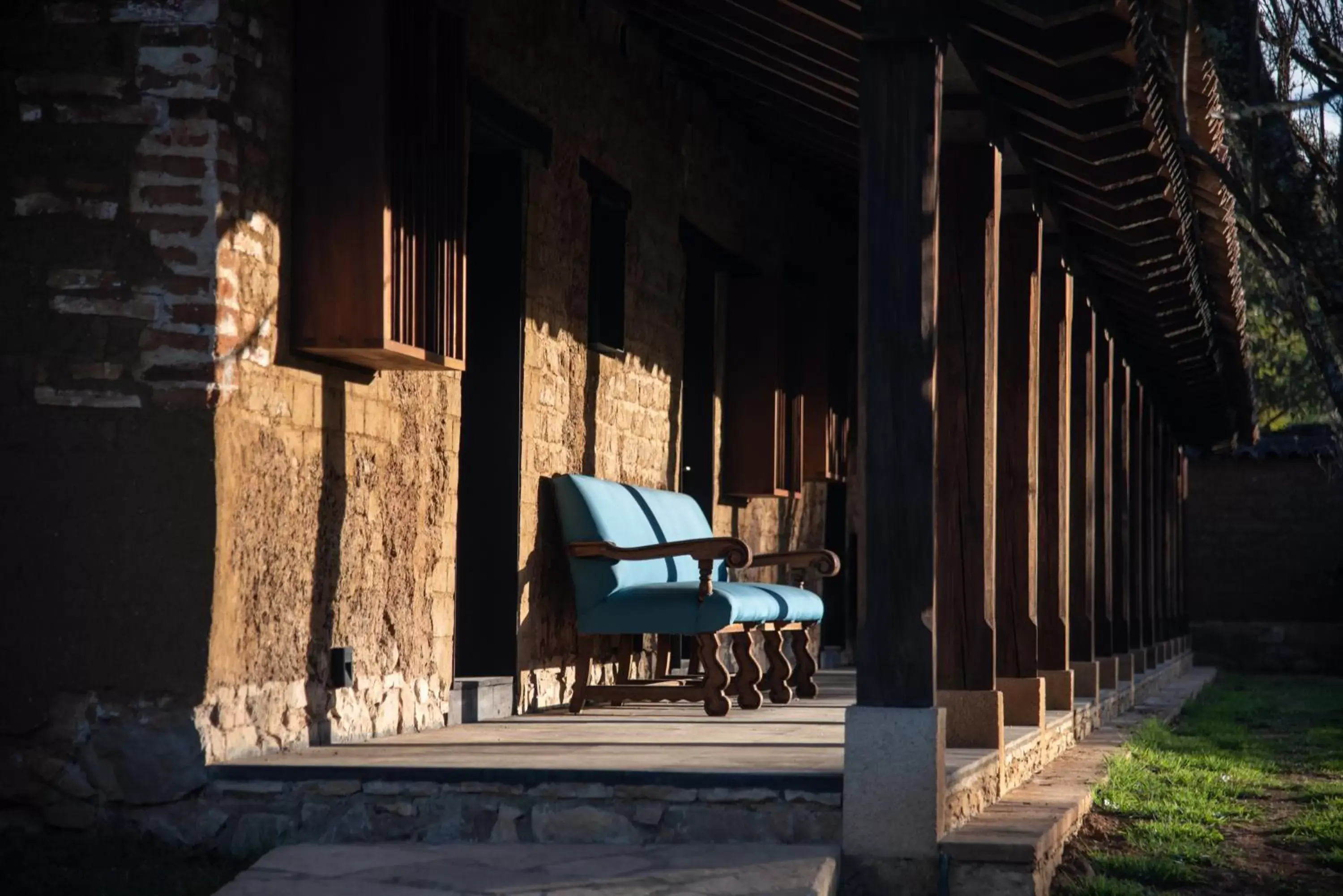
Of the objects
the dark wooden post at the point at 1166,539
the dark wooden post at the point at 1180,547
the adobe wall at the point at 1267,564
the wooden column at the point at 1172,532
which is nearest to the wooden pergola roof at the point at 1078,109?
the dark wooden post at the point at 1166,539

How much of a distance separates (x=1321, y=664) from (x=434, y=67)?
18.1 meters

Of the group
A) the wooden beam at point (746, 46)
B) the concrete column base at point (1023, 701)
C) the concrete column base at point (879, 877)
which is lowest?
the concrete column base at point (879, 877)

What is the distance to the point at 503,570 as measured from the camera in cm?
679

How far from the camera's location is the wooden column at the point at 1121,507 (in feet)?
41.0

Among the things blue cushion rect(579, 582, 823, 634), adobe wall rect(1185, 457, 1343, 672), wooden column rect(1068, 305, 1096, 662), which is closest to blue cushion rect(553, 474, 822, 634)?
blue cushion rect(579, 582, 823, 634)

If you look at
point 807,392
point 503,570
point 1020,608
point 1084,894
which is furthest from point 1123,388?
point 1084,894

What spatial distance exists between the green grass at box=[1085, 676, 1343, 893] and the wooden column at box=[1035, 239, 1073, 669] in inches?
25.5

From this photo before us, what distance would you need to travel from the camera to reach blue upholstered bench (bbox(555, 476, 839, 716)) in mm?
6531

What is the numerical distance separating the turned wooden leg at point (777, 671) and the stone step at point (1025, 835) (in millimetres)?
1204

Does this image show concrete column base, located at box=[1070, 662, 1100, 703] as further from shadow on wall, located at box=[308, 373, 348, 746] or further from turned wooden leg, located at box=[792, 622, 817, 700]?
shadow on wall, located at box=[308, 373, 348, 746]

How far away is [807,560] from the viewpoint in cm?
804

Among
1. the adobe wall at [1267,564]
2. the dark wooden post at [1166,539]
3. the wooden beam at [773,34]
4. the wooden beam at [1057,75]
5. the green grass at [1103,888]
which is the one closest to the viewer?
the green grass at [1103,888]

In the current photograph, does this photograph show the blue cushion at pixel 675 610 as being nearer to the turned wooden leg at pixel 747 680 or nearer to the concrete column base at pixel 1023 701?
the turned wooden leg at pixel 747 680

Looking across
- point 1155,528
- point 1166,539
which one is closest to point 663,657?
point 1155,528
